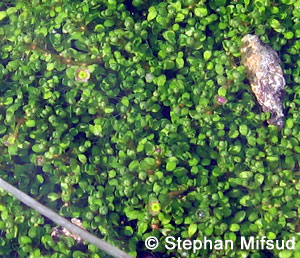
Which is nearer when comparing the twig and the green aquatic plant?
the twig

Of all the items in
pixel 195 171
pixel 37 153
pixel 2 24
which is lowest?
pixel 195 171

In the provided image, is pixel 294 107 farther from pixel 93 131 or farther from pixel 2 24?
pixel 2 24

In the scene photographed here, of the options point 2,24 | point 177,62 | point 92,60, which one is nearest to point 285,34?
point 177,62

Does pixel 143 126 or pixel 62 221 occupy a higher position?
pixel 143 126

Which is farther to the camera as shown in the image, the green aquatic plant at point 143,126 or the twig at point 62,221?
the green aquatic plant at point 143,126

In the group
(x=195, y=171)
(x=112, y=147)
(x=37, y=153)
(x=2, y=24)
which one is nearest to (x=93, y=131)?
(x=112, y=147)

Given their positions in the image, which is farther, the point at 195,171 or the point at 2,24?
the point at 2,24

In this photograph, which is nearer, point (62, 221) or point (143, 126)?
point (62, 221)

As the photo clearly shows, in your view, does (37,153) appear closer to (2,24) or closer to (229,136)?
(2,24)

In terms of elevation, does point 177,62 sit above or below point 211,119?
above
